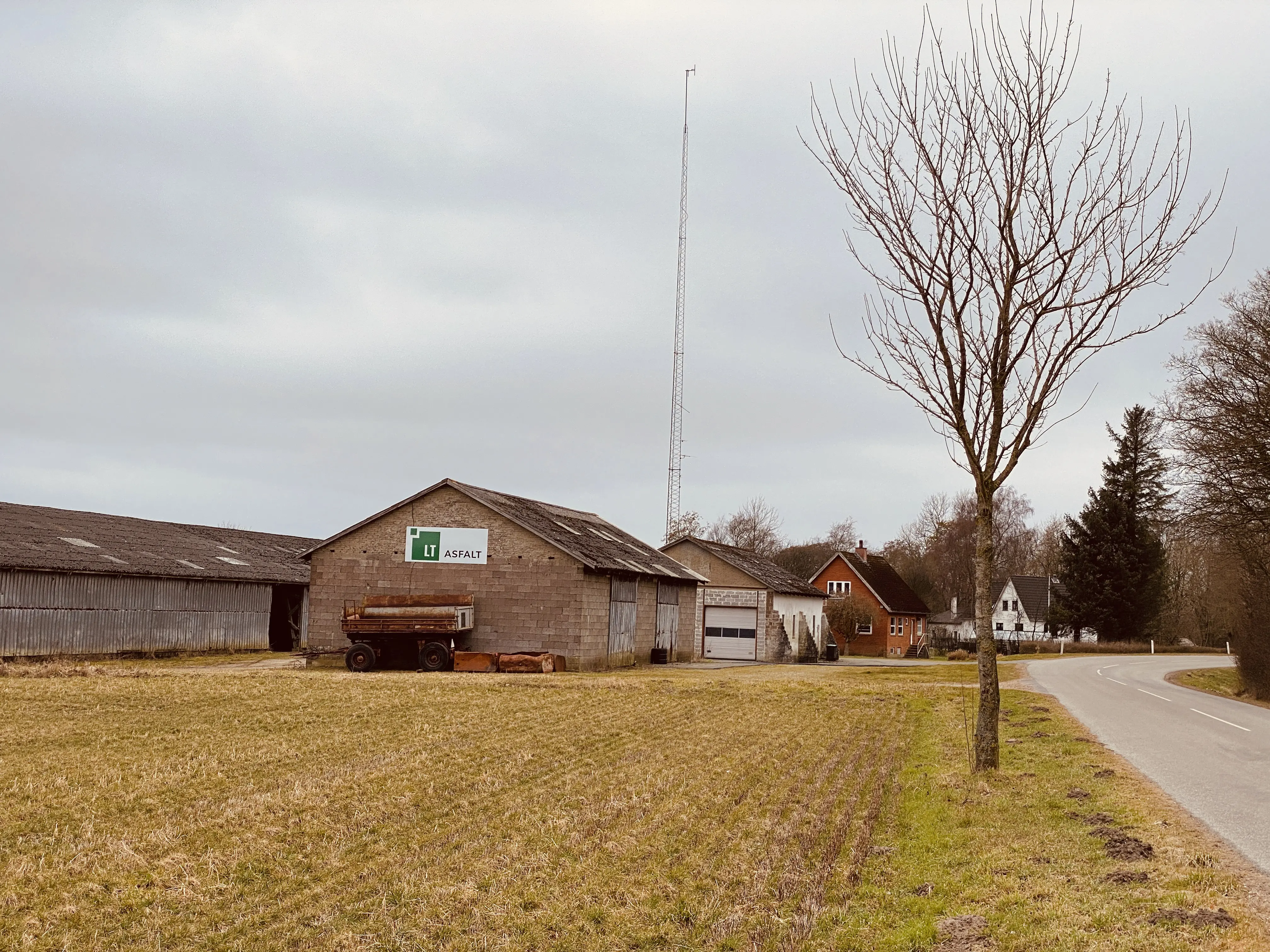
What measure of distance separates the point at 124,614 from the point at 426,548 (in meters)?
10.8

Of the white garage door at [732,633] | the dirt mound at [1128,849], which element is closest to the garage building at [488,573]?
the white garage door at [732,633]

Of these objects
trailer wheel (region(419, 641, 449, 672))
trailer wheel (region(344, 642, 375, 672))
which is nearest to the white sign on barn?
trailer wheel (region(419, 641, 449, 672))

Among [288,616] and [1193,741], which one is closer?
[1193,741]

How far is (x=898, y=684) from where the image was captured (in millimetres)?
33938

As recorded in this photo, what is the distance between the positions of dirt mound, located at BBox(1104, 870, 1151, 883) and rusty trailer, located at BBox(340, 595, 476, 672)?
2518 cm

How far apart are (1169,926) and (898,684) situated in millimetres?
27188

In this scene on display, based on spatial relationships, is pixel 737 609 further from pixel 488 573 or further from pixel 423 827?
pixel 423 827

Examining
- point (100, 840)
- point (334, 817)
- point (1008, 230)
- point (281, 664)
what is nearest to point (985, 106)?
point (1008, 230)

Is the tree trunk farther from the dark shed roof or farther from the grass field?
the dark shed roof

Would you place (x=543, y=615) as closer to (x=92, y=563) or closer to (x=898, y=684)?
(x=898, y=684)

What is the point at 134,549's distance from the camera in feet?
132

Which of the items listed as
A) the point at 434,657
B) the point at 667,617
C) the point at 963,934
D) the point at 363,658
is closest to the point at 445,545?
the point at 434,657

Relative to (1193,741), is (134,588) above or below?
above

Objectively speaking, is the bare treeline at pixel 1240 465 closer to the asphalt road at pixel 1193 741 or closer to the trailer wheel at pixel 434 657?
the asphalt road at pixel 1193 741
